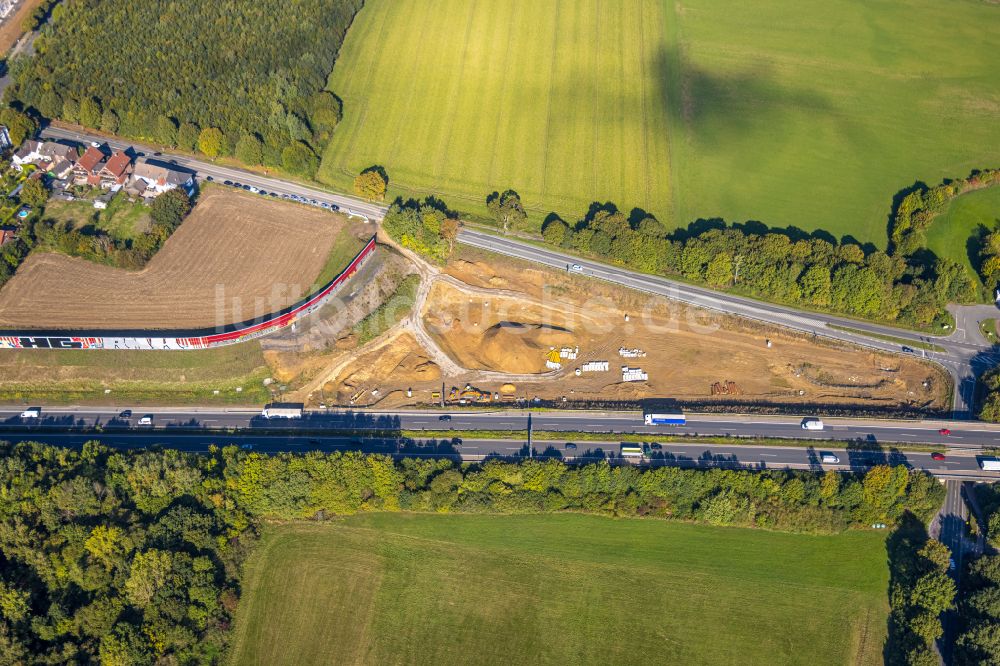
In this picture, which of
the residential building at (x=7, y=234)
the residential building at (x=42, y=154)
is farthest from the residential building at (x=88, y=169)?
the residential building at (x=7, y=234)

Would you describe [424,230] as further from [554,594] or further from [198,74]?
[554,594]

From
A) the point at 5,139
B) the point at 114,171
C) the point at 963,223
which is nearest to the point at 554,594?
the point at 963,223

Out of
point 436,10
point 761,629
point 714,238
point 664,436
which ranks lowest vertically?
point 761,629

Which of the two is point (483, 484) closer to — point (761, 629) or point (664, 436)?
point (664, 436)

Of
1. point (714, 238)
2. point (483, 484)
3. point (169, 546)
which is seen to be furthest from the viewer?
point (714, 238)

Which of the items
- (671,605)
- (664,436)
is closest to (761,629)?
(671,605)

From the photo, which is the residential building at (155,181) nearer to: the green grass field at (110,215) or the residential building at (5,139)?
the green grass field at (110,215)
